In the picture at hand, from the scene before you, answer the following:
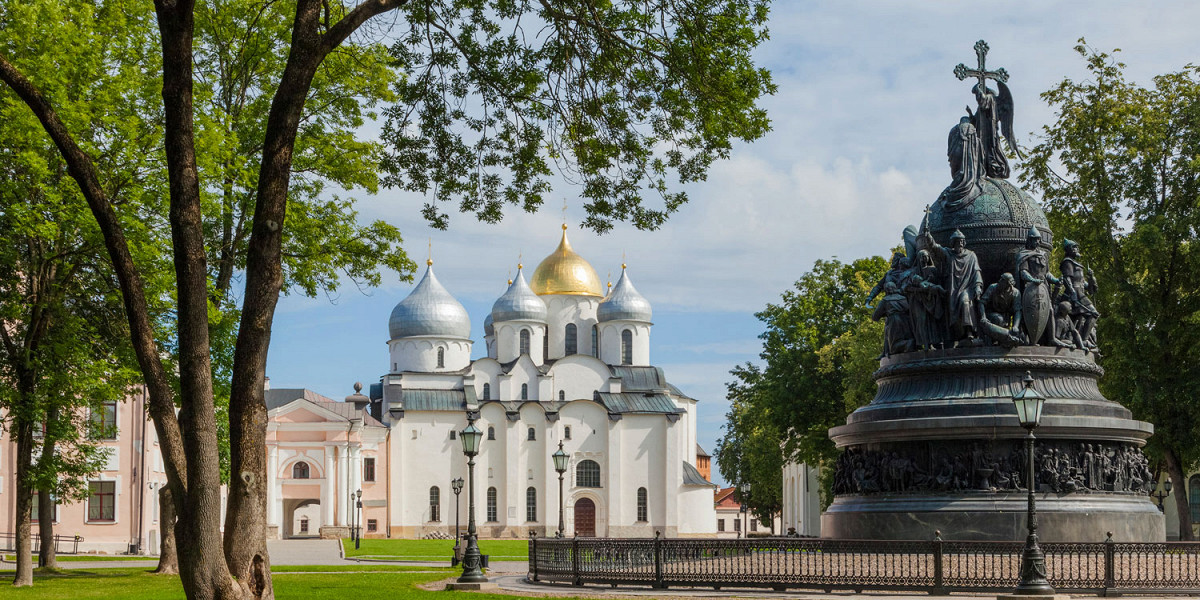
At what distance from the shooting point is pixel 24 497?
25500 millimetres

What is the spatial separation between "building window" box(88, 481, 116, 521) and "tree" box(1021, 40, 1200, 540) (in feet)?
111

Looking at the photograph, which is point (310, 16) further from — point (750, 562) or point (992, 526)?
point (992, 526)

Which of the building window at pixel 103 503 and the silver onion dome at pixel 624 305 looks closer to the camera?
the building window at pixel 103 503

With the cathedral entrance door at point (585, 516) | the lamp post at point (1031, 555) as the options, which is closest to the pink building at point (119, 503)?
the lamp post at point (1031, 555)

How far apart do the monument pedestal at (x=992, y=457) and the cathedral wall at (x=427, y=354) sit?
68.3m

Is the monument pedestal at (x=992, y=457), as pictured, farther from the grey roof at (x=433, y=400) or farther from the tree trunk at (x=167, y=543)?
the grey roof at (x=433, y=400)

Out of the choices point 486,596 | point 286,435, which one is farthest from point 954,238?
point 286,435

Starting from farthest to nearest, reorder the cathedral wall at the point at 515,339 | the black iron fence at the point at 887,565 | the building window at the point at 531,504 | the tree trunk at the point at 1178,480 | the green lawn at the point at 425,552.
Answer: the cathedral wall at the point at 515,339, the building window at the point at 531,504, the green lawn at the point at 425,552, the tree trunk at the point at 1178,480, the black iron fence at the point at 887,565

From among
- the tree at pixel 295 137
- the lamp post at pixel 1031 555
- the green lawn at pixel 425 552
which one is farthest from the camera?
the green lawn at pixel 425 552

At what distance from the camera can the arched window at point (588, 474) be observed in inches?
3307

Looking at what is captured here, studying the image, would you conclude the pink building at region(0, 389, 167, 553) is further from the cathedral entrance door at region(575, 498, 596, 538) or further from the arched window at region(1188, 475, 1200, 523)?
the arched window at region(1188, 475, 1200, 523)

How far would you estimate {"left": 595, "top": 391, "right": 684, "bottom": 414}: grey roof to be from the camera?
277 ft

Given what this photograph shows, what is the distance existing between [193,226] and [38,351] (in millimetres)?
16774

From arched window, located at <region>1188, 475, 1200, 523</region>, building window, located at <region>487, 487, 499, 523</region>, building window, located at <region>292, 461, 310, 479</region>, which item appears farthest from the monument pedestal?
building window, located at <region>487, 487, 499, 523</region>
